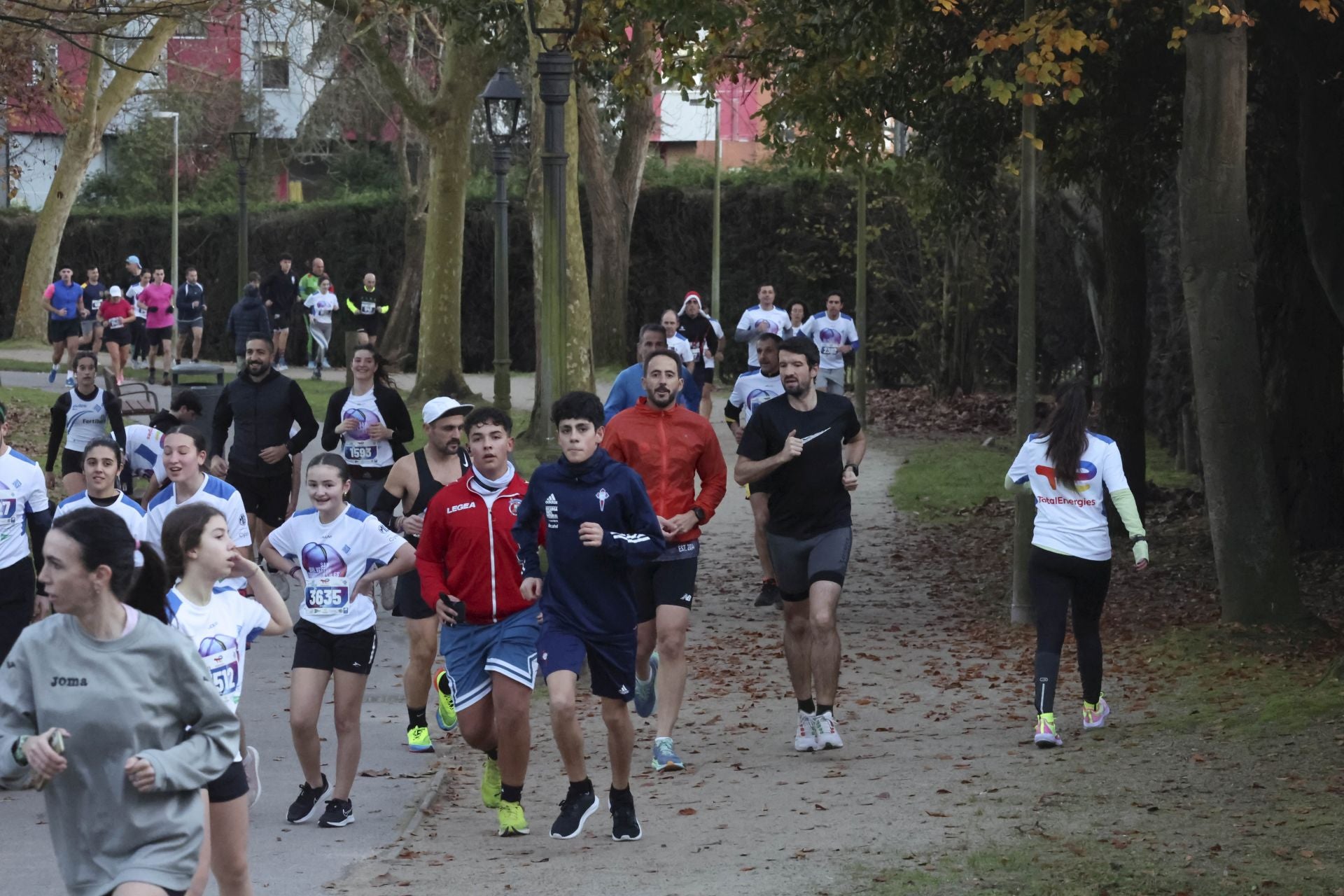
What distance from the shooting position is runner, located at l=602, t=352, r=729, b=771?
8891 millimetres

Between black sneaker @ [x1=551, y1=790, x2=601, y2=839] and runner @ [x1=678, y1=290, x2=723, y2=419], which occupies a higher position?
runner @ [x1=678, y1=290, x2=723, y2=419]

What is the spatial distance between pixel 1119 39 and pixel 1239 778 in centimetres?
821

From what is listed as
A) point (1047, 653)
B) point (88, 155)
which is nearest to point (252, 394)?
point (1047, 653)

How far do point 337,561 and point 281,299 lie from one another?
97.9 feet

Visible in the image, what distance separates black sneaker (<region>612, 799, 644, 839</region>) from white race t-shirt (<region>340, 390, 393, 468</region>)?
196 inches

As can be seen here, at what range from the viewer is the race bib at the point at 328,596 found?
7922 mm

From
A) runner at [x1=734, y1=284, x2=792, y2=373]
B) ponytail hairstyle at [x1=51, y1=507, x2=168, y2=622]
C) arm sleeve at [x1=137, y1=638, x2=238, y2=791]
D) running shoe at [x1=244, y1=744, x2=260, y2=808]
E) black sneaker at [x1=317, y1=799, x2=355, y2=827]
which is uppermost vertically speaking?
runner at [x1=734, y1=284, x2=792, y2=373]

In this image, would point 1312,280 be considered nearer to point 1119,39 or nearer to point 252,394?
point 1119,39

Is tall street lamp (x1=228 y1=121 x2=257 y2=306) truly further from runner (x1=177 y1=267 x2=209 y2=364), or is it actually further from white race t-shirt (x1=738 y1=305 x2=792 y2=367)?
white race t-shirt (x1=738 y1=305 x2=792 y2=367)

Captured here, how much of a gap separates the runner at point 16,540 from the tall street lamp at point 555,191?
351 cm

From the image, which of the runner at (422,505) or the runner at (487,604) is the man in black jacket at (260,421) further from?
the runner at (487,604)

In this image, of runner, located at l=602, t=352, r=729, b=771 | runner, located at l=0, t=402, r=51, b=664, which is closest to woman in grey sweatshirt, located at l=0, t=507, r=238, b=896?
runner, located at l=602, t=352, r=729, b=771

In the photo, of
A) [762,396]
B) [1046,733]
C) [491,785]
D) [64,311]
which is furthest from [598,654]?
[64,311]

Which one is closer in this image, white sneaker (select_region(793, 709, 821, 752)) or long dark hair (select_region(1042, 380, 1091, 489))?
long dark hair (select_region(1042, 380, 1091, 489))
